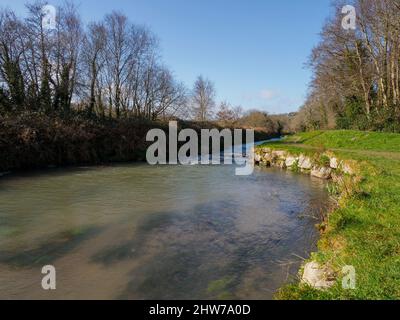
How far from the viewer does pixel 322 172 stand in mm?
12859

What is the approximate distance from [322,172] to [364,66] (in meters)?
14.3

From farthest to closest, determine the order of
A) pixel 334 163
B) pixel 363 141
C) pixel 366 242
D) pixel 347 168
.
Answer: pixel 363 141, pixel 334 163, pixel 347 168, pixel 366 242

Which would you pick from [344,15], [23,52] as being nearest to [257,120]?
[344,15]

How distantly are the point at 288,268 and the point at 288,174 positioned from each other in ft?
32.5

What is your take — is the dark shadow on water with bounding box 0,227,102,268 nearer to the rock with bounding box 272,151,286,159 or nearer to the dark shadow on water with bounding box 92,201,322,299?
the dark shadow on water with bounding box 92,201,322,299

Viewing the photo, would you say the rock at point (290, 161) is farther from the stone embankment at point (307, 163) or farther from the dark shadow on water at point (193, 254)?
the dark shadow on water at point (193, 254)

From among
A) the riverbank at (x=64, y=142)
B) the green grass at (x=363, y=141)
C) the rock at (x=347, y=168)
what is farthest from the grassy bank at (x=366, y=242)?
the riverbank at (x=64, y=142)

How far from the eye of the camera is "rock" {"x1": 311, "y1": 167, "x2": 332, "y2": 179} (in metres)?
12.6

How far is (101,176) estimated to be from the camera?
513 inches

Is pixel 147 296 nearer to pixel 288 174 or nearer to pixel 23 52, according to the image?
pixel 288 174

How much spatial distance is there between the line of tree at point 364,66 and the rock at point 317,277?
1860 centimetres

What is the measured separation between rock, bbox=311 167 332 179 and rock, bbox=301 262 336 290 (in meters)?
9.51

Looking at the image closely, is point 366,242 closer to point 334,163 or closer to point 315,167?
point 334,163

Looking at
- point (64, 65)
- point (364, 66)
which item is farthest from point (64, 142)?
point (364, 66)
